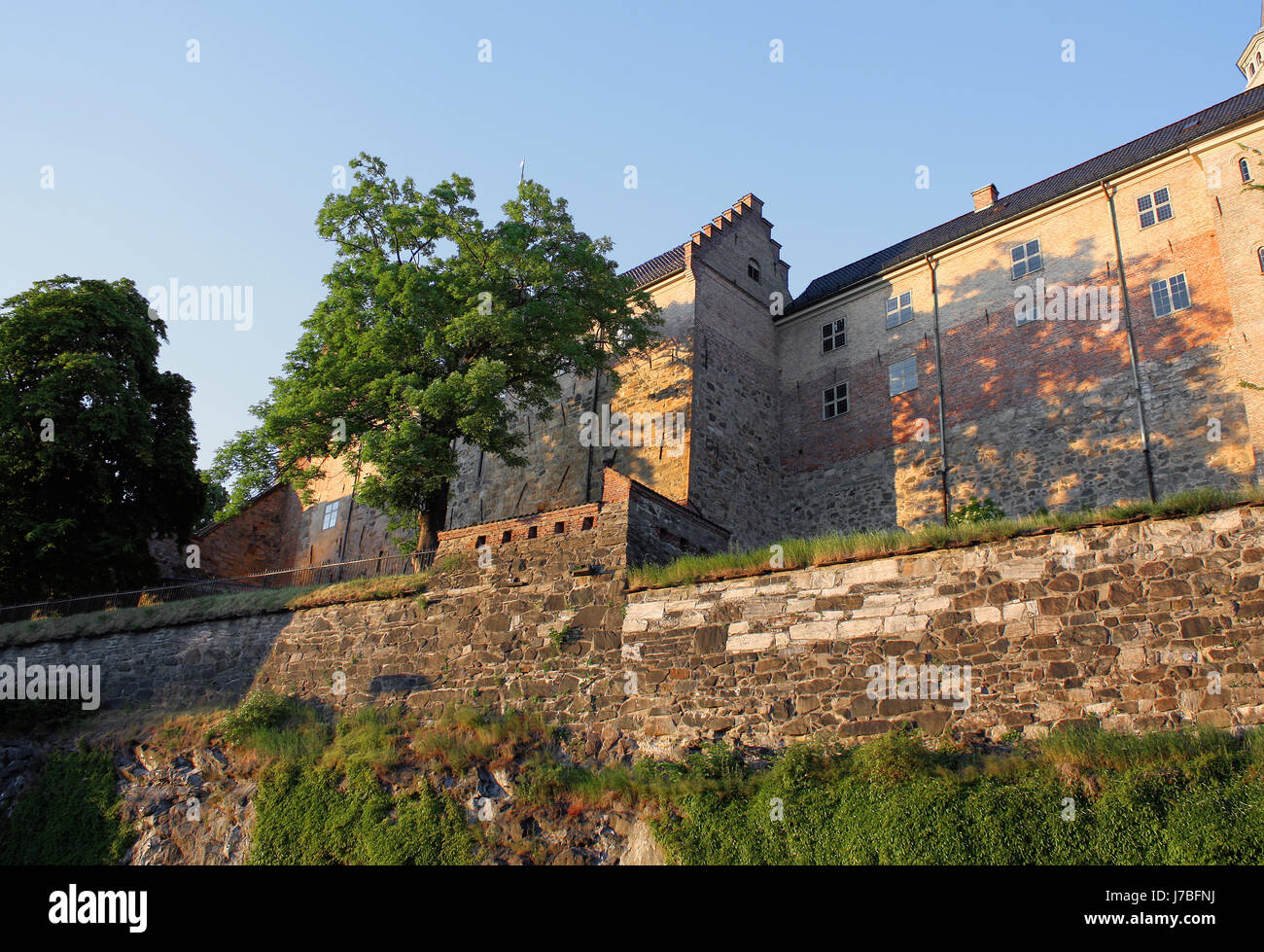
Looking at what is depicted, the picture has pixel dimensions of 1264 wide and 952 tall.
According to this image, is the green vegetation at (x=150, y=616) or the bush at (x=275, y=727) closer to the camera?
the bush at (x=275, y=727)

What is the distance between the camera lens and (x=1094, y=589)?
13.8m

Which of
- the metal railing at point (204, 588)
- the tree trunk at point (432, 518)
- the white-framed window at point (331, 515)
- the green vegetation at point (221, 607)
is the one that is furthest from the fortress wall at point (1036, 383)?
the white-framed window at point (331, 515)

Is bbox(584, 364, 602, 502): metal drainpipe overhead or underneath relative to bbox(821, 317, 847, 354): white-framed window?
underneath

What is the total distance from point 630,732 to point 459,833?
314 centimetres

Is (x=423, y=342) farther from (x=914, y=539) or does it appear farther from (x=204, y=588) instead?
(x=914, y=539)

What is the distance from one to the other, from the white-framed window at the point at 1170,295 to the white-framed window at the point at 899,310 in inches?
276

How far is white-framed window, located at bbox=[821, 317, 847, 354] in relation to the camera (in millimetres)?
31516

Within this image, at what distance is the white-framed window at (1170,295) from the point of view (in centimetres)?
2422

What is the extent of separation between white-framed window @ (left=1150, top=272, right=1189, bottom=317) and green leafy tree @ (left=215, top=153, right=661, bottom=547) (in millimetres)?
13534

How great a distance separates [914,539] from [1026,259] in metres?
15.8

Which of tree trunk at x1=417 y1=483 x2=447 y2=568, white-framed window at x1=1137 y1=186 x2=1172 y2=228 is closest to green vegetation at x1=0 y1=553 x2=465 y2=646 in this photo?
tree trunk at x1=417 y1=483 x2=447 y2=568

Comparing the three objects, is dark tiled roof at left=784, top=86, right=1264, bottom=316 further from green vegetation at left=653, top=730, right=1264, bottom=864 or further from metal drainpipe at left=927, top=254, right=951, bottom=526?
green vegetation at left=653, top=730, right=1264, bottom=864

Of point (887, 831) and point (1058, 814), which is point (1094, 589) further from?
point (887, 831)

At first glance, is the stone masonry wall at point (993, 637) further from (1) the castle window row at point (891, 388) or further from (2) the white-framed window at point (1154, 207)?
(2) the white-framed window at point (1154, 207)
